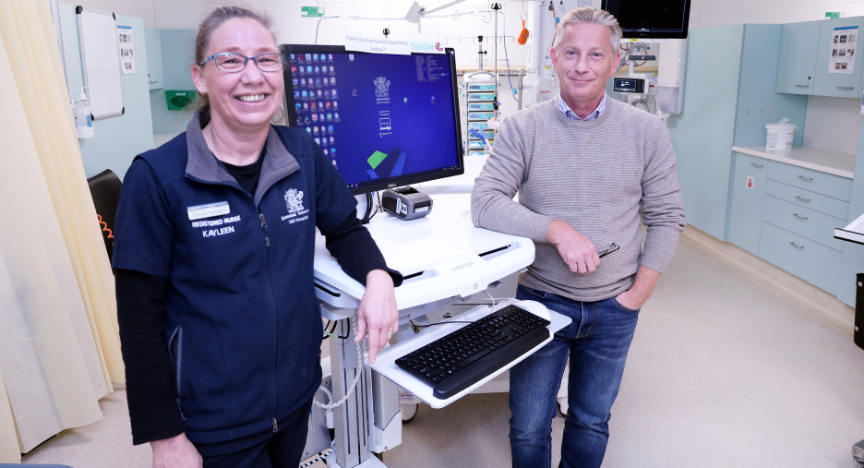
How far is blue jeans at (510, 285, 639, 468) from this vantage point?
5.00 ft

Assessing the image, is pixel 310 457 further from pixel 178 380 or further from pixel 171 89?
pixel 171 89

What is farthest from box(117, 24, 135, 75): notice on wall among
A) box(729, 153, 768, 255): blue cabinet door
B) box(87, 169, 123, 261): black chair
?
box(729, 153, 768, 255): blue cabinet door

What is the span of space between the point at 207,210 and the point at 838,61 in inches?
147

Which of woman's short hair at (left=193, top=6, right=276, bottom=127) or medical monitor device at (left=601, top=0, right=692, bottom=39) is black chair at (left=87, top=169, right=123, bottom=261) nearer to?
woman's short hair at (left=193, top=6, right=276, bottom=127)

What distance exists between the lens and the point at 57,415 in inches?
87.8

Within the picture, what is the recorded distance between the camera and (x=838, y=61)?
11.3 ft

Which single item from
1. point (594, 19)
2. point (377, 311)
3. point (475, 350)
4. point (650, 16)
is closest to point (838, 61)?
point (650, 16)

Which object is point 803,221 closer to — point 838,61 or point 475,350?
point 838,61

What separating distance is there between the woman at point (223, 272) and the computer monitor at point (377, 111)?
27cm

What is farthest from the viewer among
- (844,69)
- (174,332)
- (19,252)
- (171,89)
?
(171,89)

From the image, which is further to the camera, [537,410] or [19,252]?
[19,252]

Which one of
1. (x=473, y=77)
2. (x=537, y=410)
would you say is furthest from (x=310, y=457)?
(x=473, y=77)

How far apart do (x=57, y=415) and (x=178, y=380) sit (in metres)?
1.61

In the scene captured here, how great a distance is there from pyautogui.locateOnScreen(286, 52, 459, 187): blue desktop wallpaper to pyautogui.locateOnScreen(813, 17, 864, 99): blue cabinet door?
2829 millimetres
